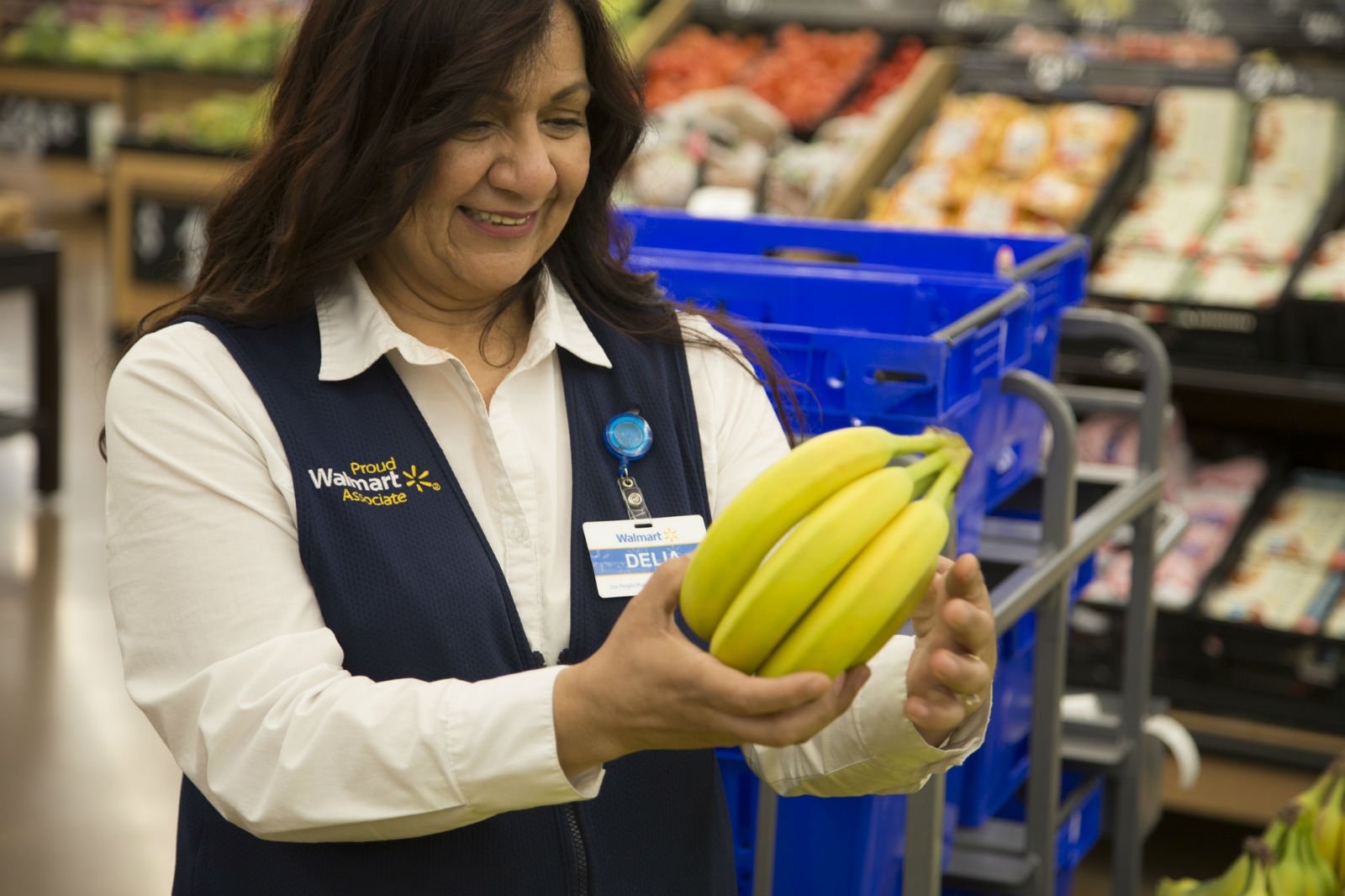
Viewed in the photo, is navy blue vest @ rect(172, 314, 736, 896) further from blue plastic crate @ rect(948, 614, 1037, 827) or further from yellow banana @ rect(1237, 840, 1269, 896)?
yellow banana @ rect(1237, 840, 1269, 896)

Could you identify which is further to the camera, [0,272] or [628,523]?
[0,272]

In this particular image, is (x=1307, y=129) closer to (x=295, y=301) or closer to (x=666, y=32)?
(x=666, y=32)

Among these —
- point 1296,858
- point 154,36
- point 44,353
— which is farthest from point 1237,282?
point 154,36

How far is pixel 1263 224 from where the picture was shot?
396cm

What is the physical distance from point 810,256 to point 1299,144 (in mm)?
2097

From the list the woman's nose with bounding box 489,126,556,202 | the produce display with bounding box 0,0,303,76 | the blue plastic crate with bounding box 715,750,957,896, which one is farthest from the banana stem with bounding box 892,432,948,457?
the produce display with bounding box 0,0,303,76

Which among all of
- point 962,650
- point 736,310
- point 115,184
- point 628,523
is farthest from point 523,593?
point 115,184

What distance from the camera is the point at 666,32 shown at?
5.43 meters

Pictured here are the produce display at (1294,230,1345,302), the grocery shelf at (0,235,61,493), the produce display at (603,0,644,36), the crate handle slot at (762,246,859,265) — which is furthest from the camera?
the produce display at (603,0,644,36)

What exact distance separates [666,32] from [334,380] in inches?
167

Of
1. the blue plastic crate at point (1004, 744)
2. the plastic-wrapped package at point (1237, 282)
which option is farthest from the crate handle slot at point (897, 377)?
the plastic-wrapped package at point (1237, 282)

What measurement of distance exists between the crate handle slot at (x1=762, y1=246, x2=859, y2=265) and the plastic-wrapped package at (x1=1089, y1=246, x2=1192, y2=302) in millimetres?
1296

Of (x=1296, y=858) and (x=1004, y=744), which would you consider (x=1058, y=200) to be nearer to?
(x=1004, y=744)

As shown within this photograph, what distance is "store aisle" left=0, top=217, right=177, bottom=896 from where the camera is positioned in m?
3.29
